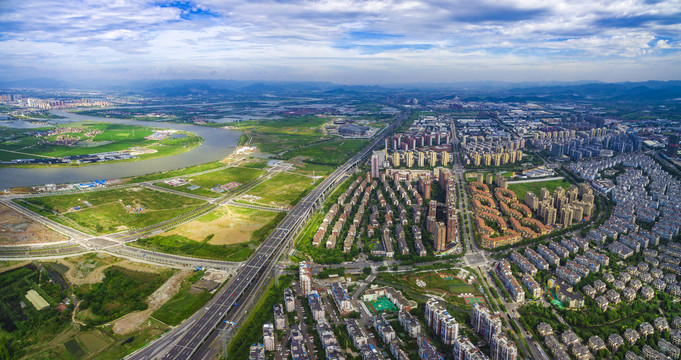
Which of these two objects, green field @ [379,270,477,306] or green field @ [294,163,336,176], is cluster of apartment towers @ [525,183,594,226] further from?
green field @ [294,163,336,176]

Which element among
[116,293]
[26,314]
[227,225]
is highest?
[227,225]

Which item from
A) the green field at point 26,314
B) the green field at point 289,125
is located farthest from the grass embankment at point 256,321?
the green field at point 289,125

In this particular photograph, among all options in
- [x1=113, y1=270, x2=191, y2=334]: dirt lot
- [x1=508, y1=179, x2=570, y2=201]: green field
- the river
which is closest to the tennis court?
[x1=113, y1=270, x2=191, y2=334]: dirt lot

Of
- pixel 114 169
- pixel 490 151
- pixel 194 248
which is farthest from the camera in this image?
pixel 490 151

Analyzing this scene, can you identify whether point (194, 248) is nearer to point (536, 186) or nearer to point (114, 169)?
A: point (114, 169)

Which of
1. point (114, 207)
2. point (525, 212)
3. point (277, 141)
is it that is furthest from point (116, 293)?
point (277, 141)

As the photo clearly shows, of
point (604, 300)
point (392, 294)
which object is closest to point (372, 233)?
point (392, 294)

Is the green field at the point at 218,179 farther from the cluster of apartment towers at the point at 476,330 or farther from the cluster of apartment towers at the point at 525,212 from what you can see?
the cluster of apartment towers at the point at 476,330
